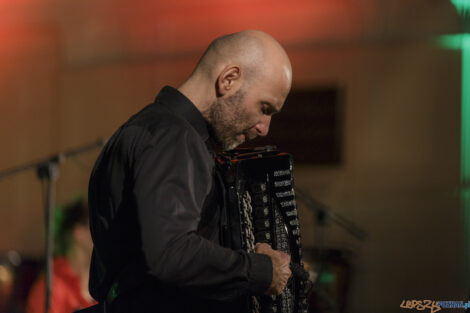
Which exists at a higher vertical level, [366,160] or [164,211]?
[164,211]

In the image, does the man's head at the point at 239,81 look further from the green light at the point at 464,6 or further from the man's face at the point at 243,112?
the green light at the point at 464,6

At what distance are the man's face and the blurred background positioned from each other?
92.2 inches

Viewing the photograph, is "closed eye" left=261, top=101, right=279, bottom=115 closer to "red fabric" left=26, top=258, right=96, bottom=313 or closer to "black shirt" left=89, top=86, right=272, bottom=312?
"black shirt" left=89, top=86, right=272, bottom=312

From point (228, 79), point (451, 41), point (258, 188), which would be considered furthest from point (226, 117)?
point (451, 41)

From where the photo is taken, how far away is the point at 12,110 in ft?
18.9

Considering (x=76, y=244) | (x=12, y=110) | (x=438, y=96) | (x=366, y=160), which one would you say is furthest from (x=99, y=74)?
(x=438, y=96)

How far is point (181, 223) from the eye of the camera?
1.53 meters

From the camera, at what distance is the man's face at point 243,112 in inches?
71.1

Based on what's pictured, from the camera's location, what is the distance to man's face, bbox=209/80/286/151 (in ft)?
5.93

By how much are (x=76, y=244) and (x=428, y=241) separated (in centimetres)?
250

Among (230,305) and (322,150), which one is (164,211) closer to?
(230,305)

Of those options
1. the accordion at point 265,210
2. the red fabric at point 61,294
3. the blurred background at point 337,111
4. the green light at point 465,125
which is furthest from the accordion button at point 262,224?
the green light at point 465,125

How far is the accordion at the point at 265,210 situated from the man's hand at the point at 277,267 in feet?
0.11

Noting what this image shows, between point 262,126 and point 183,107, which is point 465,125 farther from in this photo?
point 183,107
